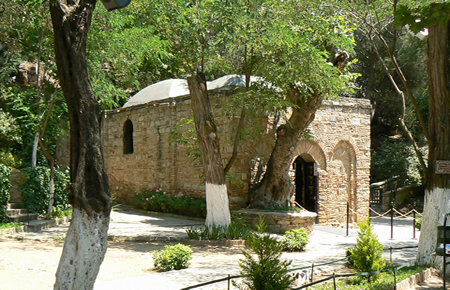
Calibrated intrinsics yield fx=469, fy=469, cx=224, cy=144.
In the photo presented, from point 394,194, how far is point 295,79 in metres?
13.9

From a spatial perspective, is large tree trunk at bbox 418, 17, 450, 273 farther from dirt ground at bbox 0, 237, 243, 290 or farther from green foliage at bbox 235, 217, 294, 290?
green foliage at bbox 235, 217, 294, 290

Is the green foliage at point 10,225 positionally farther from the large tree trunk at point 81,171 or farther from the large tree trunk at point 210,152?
the large tree trunk at point 81,171

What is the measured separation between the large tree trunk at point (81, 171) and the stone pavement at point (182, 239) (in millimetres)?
2136

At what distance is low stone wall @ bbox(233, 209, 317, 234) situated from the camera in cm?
1255

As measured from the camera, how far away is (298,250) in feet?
34.9

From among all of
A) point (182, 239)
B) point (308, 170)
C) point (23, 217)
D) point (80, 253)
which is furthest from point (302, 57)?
point (23, 217)

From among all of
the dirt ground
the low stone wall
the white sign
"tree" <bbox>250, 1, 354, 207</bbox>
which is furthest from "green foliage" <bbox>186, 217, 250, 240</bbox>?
the white sign

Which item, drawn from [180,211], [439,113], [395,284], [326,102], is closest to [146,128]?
[180,211]

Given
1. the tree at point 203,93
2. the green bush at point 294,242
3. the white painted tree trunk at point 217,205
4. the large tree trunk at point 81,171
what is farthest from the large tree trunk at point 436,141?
the large tree trunk at point 81,171

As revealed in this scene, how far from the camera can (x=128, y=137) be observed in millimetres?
18781

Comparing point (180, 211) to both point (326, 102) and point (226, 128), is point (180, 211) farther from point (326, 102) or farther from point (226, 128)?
point (326, 102)

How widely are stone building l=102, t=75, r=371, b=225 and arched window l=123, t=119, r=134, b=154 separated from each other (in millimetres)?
455

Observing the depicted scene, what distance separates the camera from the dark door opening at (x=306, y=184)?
15820 mm

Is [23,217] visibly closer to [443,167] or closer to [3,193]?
[3,193]
